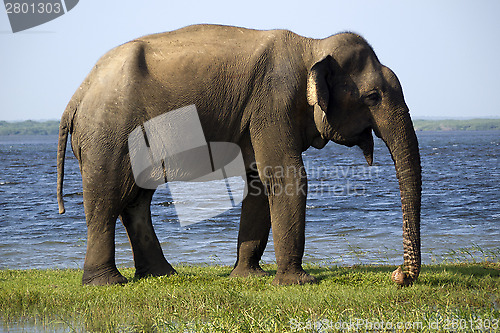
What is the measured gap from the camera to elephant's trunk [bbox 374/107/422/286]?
8609 millimetres

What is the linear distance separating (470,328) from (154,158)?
4.36m

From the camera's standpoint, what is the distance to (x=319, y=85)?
29.1 feet

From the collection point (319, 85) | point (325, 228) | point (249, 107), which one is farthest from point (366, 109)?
point (325, 228)

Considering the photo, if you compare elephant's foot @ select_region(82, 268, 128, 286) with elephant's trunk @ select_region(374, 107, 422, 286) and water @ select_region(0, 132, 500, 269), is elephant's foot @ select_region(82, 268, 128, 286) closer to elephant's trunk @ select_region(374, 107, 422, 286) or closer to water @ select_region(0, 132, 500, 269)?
elephant's trunk @ select_region(374, 107, 422, 286)

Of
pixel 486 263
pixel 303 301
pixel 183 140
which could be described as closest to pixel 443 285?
pixel 303 301

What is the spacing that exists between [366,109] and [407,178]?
3.46 ft

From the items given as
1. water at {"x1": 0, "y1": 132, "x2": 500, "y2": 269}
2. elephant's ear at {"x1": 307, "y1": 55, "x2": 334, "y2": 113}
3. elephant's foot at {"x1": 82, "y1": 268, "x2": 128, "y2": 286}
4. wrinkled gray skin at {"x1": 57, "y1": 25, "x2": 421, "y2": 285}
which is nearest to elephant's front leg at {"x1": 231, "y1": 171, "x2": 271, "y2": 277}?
wrinkled gray skin at {"x1": 57, "y1": 25, "x2": 421, "y2": 285}

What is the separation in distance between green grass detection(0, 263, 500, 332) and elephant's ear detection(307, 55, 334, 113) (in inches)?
89.8

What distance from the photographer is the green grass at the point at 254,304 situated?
7090 millimetres

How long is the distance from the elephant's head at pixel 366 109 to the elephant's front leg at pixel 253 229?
4.19ft

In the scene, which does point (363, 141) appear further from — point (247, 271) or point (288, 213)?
point (247, 271)

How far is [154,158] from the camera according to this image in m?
9.17

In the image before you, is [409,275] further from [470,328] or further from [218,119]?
[218,119]

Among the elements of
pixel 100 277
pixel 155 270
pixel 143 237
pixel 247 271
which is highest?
pixel 143 237
